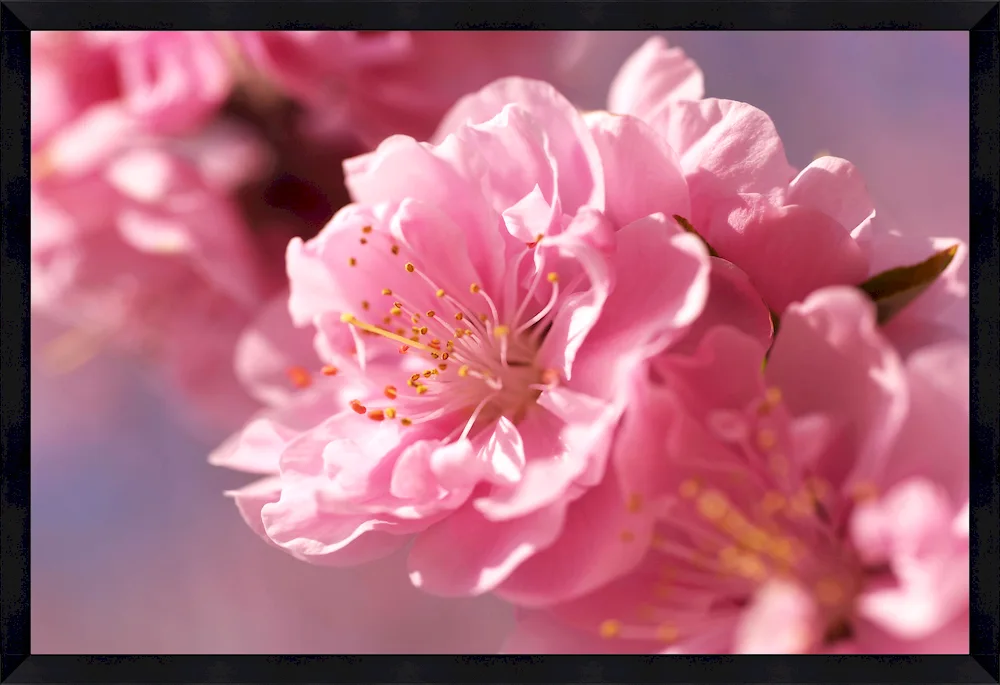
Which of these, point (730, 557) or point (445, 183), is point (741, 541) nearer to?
point (730, 557)

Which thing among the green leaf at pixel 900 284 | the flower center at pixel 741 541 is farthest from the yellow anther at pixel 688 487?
the green leaf at pixel 900 284

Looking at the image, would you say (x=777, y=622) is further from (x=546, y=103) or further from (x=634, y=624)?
(x=546, y=103)

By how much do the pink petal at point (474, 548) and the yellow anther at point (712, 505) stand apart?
60 millimetres

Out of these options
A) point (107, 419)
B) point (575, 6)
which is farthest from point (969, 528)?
point (107, 419)

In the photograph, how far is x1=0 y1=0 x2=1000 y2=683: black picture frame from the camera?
36 centimetres

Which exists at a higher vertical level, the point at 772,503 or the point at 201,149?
the point at 201,149

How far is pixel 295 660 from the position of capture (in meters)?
0.43

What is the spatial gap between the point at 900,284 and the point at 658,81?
14 cm

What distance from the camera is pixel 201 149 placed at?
0.57 m

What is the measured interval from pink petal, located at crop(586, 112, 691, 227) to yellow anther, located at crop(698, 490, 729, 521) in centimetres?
11

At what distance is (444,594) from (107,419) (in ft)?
1.92

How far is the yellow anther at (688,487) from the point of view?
324 mm

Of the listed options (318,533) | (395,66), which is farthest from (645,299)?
(395,66)

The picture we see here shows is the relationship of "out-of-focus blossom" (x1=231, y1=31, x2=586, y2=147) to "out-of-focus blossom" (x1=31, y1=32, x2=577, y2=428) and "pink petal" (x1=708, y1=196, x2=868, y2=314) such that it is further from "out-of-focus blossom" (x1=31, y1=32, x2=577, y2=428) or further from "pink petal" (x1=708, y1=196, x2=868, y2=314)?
"pink petal" (x1=708, y1=196, x2=868, y2=314)
